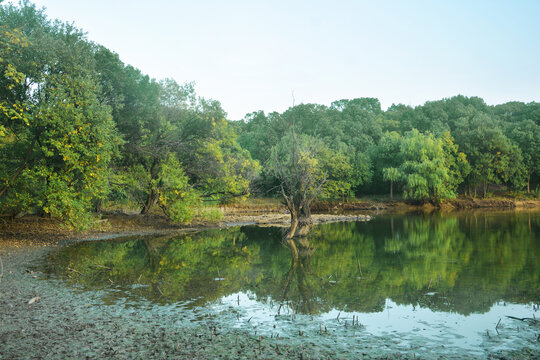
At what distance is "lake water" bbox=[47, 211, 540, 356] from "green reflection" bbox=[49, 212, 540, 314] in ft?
0.15

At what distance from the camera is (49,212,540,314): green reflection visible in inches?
485

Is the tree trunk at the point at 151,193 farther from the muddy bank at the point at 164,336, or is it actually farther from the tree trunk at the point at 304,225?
the muddy bank at the point at 164,336

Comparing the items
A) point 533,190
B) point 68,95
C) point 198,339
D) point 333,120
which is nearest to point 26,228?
point 68,95

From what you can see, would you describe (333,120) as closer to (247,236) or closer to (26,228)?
(247,236)

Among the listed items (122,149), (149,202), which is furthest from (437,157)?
(122,149)

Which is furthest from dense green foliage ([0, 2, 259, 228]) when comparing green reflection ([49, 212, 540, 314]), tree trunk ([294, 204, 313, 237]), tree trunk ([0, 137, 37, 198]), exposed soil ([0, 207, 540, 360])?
exposed soil ([0, 207, 540, 360])

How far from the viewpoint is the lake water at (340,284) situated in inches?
368

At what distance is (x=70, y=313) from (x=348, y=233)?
22783 mm

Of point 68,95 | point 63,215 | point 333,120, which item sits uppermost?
point 333,120

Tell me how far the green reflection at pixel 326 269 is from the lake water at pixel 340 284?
46 millimetres

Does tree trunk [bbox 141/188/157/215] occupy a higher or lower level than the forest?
lower

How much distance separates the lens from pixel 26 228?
2442cm

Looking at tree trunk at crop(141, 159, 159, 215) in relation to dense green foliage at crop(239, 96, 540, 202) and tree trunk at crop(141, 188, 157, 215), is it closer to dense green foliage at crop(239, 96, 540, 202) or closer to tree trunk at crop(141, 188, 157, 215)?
tree trunk at crop(141, 188, 157, 215)

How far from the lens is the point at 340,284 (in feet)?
45.6
